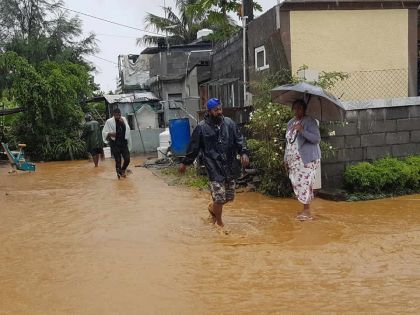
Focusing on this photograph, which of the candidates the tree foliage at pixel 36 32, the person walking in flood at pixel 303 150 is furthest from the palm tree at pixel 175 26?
the person walking in flood at pixel 303 150

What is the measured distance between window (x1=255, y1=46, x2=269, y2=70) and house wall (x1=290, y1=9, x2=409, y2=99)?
1280mm

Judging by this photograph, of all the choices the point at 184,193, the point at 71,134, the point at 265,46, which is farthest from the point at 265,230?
the point at 71,134

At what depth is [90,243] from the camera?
6.21 meters

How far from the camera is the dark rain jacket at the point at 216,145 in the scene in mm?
6578

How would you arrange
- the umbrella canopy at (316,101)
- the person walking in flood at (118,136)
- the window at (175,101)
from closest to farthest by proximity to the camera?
1. the umbrella canopy at (316,101)
2. the person walking in flood at (118,136)
3. the window at (175,101)

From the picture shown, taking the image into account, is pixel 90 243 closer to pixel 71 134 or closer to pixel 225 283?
pixel 225 283

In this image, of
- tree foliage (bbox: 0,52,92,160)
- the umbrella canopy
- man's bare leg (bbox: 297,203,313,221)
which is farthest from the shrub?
tree foliage (bbox: 0,52,92,160)

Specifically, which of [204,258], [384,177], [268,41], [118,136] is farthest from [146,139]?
[204,258]

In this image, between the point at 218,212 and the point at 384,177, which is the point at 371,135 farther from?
the point at 218,212

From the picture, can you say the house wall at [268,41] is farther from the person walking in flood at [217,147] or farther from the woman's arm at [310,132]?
the person walking in flood at [217,147]

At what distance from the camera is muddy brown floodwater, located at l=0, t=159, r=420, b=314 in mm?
4262

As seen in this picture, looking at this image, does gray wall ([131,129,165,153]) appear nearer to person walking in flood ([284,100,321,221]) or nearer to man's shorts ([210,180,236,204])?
person walking in flood ([284,100,321,221])

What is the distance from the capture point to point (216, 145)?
661 cm

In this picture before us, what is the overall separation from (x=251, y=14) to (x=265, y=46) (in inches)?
97.1
